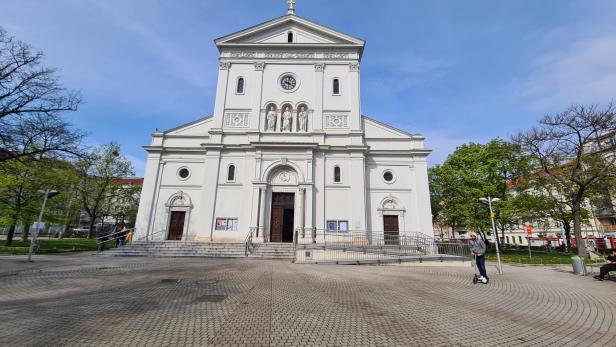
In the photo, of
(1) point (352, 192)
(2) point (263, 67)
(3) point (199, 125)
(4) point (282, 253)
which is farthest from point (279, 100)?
(4) point (282, 253)

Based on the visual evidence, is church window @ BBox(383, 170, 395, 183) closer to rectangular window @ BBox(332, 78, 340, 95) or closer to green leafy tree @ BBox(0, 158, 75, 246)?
rectangular window @ BBox(332, 78, 340, 95)

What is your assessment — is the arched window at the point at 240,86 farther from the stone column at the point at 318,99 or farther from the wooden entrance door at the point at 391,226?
the wooden entrance door at the point at 391,226

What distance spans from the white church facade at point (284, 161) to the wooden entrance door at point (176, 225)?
8 cm

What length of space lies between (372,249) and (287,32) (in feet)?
73.3

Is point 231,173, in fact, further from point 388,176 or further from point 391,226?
point 391,226

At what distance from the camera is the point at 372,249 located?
54.7 ft

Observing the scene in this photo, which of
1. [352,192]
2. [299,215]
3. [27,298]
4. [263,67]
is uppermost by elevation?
[263,67]

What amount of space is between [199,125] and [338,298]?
22.6m

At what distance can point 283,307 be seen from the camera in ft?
19.4

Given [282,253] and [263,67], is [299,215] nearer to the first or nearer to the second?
[282,253]

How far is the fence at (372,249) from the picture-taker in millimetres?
15250

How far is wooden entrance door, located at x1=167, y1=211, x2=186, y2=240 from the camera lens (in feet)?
74.3

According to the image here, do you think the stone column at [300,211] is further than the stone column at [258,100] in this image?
No

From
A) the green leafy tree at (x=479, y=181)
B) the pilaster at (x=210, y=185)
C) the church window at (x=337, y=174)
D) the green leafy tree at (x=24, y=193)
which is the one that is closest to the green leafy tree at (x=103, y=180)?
the green leafy tree at (x=24, y=193)
